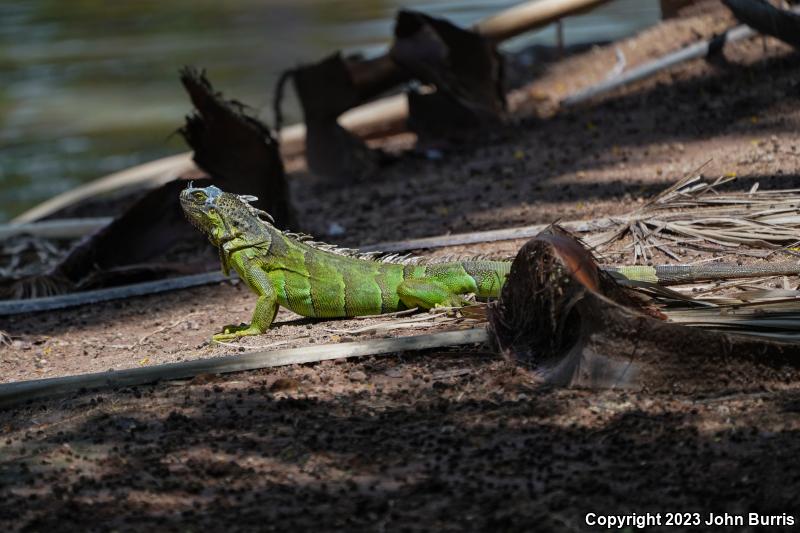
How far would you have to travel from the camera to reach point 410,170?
29.9ft

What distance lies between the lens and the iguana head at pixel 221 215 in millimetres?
5379

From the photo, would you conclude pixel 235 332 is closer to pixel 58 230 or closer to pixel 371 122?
pixel 58 230

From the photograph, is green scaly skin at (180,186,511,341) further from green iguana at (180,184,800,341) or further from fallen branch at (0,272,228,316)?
fallen branch at (0,272,228,316)

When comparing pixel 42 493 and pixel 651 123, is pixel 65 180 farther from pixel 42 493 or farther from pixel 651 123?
pixel 42 493

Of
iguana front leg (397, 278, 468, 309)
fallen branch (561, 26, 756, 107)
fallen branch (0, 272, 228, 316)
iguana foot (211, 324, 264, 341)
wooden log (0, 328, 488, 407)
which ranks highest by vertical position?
fallen branch (561, 26, 756, 107)

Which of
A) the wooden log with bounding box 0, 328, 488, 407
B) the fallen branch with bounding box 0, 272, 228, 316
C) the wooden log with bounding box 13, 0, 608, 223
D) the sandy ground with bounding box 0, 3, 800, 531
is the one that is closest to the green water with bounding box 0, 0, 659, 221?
the wooden log with bounding box 13, 0, 608, 223

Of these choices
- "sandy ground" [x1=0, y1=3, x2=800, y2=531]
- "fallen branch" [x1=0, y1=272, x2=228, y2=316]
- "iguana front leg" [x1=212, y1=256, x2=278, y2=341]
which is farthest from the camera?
"fallen branch" [x1=0, y1=272, x2=228, y2=316]

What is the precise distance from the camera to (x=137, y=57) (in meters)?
16.3

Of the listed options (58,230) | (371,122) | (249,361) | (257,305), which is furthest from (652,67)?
(249,361)

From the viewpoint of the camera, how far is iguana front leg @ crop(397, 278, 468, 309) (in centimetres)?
499

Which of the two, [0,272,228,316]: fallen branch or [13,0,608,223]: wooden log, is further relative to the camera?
[13,0,608,223]: wooden log

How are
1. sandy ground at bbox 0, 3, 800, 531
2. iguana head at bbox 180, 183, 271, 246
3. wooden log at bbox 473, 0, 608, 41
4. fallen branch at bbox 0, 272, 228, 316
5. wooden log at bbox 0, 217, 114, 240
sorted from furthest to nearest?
wooden log at bbox 473, 0, 608, 41
wooden log at bbox 0, 217, 114, 240
fallen branch at bbox 0, 272, 228, 316
iguana head at bbox 180, 183, 271, 246
sandy ground at bbox 0, 3, 800, 531

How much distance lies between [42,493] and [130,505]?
0.99 ft

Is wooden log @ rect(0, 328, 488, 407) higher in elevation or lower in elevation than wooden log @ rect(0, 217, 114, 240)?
higher
